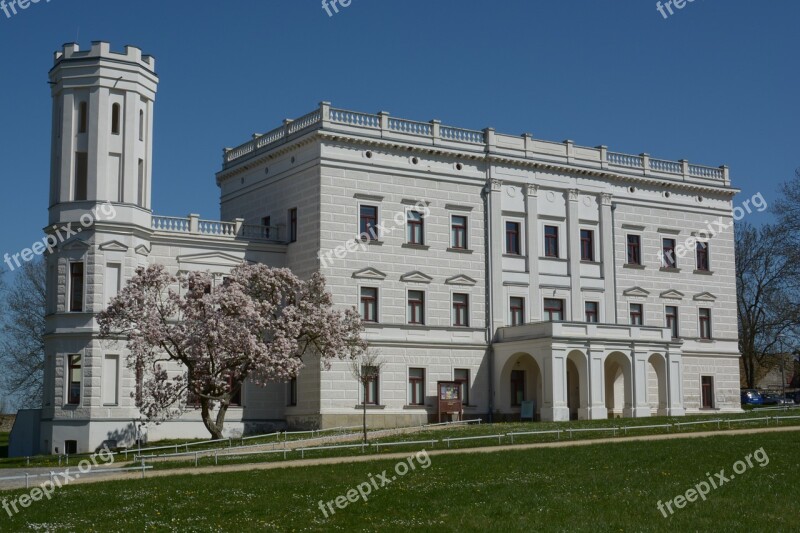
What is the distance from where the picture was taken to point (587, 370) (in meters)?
50.0

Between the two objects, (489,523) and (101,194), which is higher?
(101,194)

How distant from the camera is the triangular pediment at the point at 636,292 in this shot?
5712 centimetres

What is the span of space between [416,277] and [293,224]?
657cm

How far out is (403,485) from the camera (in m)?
24.8

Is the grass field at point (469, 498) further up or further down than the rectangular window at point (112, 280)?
A: further down

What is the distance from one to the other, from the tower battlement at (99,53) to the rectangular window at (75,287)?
9304mm

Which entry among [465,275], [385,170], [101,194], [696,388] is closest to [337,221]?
[385,170]

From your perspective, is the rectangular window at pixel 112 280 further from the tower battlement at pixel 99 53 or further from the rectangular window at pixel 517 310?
the rectangular window at pixel 517 310

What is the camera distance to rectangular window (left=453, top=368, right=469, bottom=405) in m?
51.0

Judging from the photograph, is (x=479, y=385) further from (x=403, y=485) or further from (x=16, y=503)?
(x=16, y=503)

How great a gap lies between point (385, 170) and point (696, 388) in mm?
22448

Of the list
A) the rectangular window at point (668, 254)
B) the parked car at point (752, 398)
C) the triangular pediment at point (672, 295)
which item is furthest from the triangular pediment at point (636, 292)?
the parked car at point (752, 398)

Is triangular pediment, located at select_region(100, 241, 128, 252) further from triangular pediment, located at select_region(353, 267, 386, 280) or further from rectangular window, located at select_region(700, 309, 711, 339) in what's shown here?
rectangular window, located at select_region(700, 309, 711, 339)

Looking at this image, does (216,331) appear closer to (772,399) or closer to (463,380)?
(463,380)
